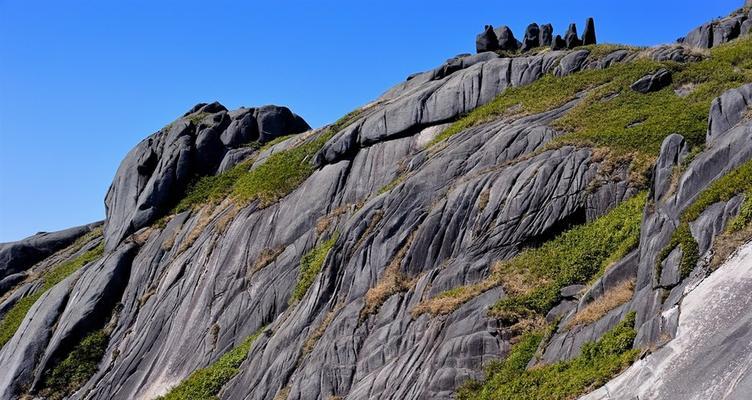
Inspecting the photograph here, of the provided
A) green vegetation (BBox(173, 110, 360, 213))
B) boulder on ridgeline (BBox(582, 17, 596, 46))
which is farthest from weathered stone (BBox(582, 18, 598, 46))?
green vegetation (BBox(173, 110, 360, 213))

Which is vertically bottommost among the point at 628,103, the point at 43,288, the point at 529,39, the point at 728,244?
the point at 728,244

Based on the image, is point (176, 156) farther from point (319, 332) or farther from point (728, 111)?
point (728, 111)

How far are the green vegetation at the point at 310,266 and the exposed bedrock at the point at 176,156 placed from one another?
1752cm

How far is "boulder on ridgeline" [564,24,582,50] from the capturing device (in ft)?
165

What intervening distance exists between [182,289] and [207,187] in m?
11.2

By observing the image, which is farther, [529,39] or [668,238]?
[529,39]

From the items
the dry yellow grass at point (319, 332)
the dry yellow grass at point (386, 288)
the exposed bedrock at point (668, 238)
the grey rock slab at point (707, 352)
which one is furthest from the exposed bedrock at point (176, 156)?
the grey rock slab at point (707, 352)

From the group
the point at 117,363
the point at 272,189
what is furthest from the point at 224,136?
the point at 117,363

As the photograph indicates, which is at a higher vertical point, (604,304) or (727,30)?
(727,30)

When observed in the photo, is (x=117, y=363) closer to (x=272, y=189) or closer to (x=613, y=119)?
(x=272, y=189)

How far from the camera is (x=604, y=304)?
21203 millimetres

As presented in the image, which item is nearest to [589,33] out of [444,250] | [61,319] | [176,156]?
[444,250]

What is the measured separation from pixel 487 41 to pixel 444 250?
29.3 metres

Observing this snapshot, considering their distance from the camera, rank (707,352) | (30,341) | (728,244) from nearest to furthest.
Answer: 1. (707,352)
2. (728,244)
3. (30,341)
